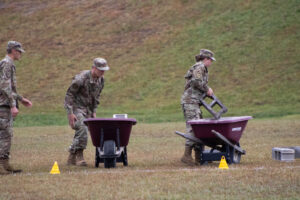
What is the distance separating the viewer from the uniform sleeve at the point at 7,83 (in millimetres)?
8969

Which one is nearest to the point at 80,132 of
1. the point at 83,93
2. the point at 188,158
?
the point at 83,93

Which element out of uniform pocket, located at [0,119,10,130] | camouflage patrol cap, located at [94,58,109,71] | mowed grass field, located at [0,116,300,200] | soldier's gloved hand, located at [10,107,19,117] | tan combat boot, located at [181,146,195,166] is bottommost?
mowed grass field, located at [0,116,300,200]

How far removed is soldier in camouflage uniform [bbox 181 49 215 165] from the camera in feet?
34.4

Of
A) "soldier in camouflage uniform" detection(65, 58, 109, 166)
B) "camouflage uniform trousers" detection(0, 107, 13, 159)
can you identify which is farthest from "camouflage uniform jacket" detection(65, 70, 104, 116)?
"camouflage uniform trousers" detection(0, 107, 13, 159)

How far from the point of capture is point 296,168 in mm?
9211

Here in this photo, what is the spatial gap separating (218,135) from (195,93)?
1.40m

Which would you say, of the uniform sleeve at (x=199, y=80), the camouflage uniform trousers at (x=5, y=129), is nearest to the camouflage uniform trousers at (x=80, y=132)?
the camouflage uniform trousers at (x=5, y=129)

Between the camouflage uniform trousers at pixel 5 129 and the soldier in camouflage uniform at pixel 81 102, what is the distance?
1.36m

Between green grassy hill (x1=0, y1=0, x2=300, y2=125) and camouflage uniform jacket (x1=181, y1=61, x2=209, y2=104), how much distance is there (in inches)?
636

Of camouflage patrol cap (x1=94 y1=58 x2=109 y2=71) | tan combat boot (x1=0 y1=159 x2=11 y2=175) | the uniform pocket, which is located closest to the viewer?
the uniform pocket

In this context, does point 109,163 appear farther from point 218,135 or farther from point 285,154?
point 285,154

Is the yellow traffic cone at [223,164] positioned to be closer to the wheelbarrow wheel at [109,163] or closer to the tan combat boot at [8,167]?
the wheelbarrow wheel at [109,163]

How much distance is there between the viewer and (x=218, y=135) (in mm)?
9523

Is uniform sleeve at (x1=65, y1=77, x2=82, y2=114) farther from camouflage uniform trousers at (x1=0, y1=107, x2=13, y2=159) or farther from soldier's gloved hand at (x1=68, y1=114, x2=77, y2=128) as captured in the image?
camouflage uniform trousers at (x1=0, y1=107, x2=13, y2=159)
